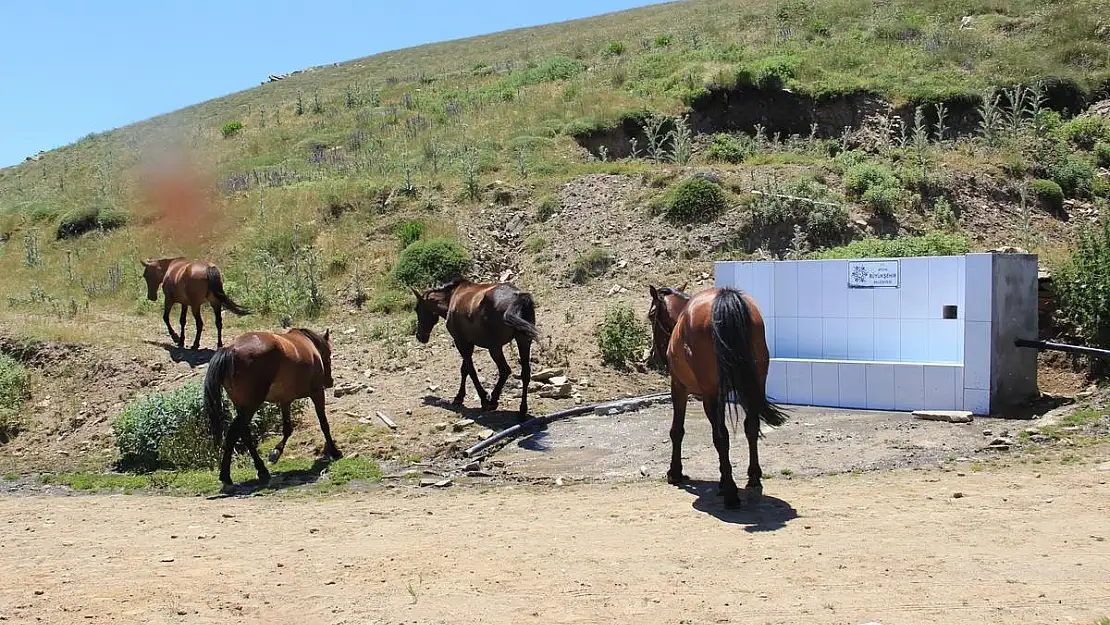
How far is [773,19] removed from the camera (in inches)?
1630

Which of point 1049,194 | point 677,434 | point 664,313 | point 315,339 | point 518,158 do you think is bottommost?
point 677,434

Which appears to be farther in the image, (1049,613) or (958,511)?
(958,511)

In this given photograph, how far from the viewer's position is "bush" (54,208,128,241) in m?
27.6

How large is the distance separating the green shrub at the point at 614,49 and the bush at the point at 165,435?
3294 cm

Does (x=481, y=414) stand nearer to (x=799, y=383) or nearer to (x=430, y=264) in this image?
(x=799, y=383)

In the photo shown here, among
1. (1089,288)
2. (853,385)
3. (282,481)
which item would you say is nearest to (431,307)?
(282,481)

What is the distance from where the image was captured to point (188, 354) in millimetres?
17234

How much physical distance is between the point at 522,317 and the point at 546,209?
10744mm

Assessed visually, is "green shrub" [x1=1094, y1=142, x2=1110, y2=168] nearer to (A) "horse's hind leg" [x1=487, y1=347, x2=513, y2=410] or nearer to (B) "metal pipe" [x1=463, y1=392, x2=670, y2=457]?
(B) "metal pipe" [x1=463, y1=392, x2=670, y2=457]

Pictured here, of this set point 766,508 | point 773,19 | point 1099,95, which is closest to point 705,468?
point 766,508

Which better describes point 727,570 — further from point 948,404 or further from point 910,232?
point 910,232

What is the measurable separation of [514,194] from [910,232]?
397 inches

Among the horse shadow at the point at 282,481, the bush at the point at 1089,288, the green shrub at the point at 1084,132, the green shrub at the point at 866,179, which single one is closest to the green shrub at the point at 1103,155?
the green shrub at the point at 1084,132

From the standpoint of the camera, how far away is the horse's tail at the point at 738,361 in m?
7.69
